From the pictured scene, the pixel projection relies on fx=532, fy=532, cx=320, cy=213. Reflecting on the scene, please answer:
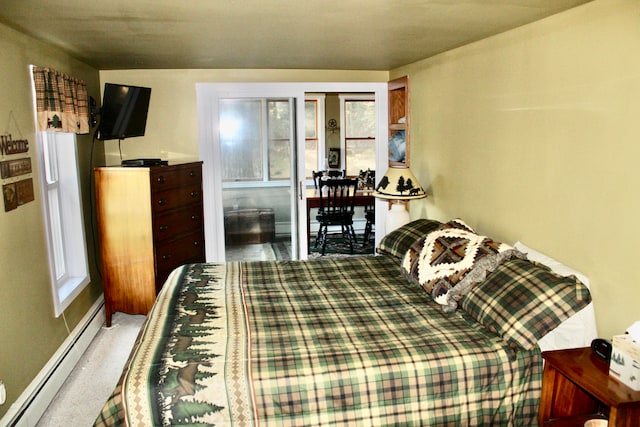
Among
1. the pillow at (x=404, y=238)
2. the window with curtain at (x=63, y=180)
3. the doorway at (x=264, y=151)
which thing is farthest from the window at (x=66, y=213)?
the pillow at (x=404, y=238)

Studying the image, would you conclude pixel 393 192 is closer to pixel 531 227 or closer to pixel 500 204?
pixel 500 204

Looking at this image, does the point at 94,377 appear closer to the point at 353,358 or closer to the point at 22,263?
the point at 22,263

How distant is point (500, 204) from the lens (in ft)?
10.6

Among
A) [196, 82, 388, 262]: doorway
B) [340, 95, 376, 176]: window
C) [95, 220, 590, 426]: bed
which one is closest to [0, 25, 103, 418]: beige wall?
[95, 220, 590, 426]: bed

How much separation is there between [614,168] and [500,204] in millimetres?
960

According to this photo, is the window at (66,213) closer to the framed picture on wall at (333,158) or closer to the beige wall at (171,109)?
the beige wall at (171,109)

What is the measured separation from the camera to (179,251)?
4.50 metres

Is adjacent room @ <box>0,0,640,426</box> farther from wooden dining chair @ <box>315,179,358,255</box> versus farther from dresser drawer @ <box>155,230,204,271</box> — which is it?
wooden dining chair @ <box>315,179,358,255</box>

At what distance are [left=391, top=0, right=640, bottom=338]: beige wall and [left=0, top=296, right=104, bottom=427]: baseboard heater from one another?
2767 millimetres

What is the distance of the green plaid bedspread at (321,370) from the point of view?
1992 millimetres

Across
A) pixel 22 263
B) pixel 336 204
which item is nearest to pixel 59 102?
pixel 22 263

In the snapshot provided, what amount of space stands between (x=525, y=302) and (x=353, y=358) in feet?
2.61

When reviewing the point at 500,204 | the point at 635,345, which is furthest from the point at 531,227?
the point at 635,345

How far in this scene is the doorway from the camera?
4.99 meters
